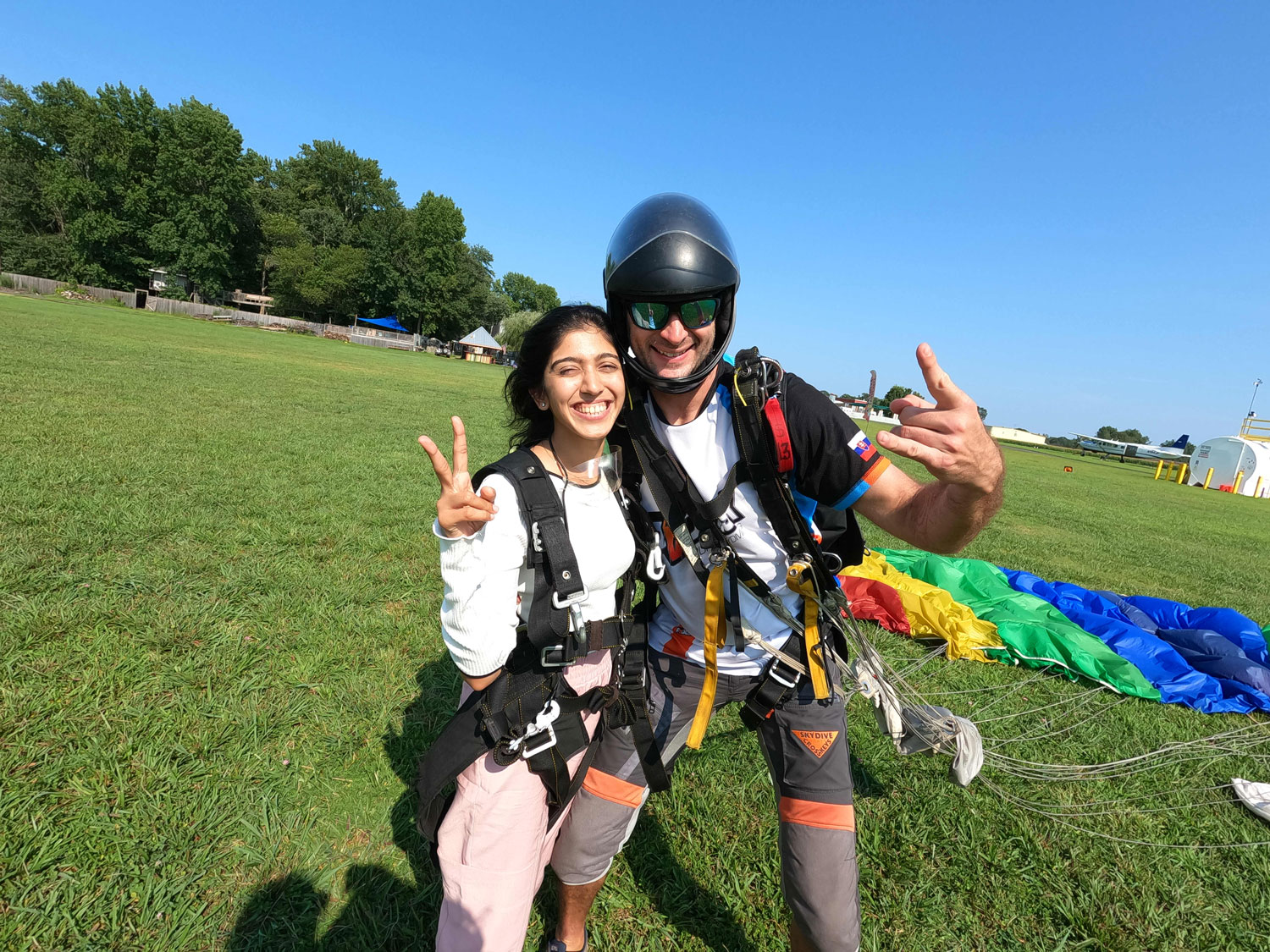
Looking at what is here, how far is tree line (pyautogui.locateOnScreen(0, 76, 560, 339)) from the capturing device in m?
56.9

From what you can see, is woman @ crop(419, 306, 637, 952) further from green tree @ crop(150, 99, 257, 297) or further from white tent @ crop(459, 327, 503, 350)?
green tree @ crop(150, 99, 257, 297)

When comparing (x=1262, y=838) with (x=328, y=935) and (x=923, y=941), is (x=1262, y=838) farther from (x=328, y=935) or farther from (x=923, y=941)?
(x=328, y=935)

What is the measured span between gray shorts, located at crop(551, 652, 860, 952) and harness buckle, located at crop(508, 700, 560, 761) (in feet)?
1.31

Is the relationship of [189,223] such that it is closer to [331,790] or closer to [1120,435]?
[331,790]

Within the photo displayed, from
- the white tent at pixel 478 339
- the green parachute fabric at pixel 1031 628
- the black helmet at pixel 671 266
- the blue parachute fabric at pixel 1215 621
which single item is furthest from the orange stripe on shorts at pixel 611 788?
the white tent at pixel 478 339

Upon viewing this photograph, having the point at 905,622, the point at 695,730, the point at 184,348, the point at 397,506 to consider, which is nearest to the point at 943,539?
the point at 695,730

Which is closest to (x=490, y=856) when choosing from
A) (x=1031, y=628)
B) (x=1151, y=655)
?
(x=1031, y=628)

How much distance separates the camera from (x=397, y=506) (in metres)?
7.53

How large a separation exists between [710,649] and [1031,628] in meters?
4.71

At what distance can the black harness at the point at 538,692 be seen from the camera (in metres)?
2.00

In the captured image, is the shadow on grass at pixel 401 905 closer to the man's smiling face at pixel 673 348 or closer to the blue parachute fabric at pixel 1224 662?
the man's smiling face at pixel 673 348

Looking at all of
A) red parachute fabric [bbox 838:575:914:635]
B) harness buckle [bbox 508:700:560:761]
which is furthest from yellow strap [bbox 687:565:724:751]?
red parachute fabric [bbox 838:575:914:635]

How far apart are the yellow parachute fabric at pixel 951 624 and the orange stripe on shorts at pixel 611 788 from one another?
11.5 feet

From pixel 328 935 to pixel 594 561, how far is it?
1.91 meters
